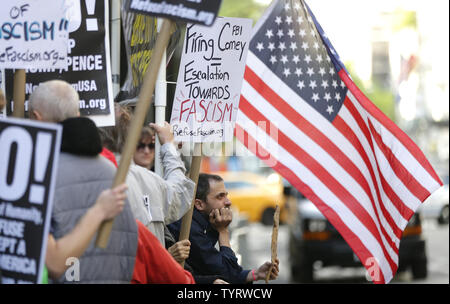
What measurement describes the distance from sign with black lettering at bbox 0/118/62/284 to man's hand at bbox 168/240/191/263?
1.76 meters

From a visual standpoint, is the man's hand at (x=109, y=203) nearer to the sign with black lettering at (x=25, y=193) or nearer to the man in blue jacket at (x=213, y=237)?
the sign with black lettering at (x=25, y=193)

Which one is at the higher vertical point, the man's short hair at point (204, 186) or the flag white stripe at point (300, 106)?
the flag white stripe at point (300, 106)

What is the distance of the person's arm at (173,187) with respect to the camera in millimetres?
4914

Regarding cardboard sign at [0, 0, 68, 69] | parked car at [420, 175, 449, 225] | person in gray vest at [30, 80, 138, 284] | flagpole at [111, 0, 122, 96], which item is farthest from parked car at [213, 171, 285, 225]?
person in gray vest at [30, 80, 138, 284]

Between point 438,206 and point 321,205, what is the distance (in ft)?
70.5

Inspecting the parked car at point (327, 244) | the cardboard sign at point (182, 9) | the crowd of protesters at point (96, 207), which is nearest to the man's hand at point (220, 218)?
the crowd of protesters at point (96, 207)

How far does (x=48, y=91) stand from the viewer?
371cm

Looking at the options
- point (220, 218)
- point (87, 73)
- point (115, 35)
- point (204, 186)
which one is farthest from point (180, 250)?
point (115, 35)

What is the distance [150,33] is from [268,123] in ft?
3.66

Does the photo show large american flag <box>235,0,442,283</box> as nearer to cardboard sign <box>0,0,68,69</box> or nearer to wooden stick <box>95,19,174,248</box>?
cardboard sign <box>0,0,68,69</box>

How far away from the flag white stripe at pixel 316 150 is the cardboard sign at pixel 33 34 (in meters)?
2.15

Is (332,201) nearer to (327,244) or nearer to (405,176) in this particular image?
(405,176)
